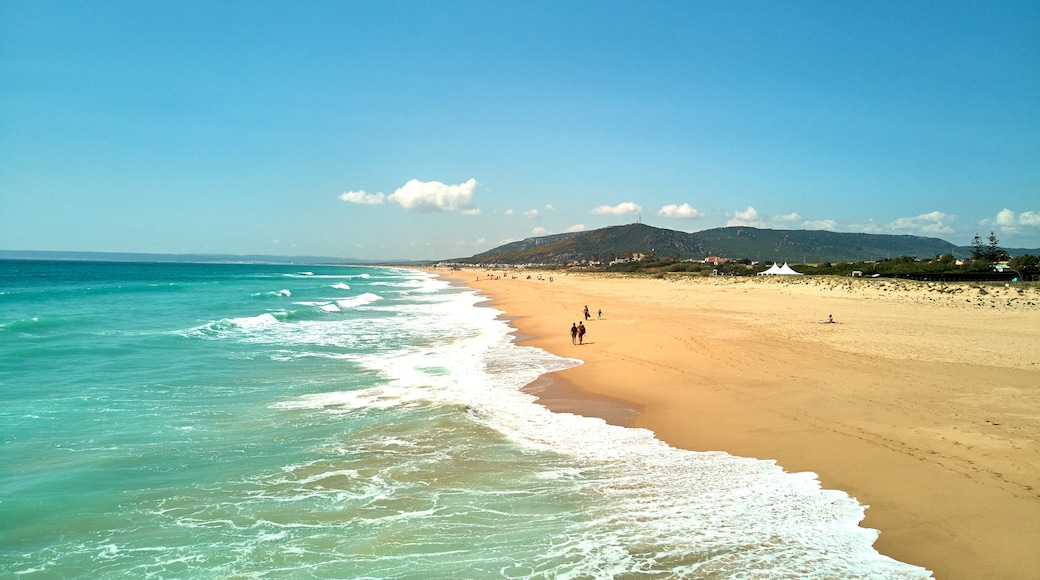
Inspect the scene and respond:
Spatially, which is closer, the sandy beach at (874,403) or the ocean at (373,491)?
the ocean at (373,491)

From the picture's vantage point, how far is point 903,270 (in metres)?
55.4

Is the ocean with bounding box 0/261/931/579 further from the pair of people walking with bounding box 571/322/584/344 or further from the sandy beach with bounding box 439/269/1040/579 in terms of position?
the pair of people walking with bounding box 571/322/584/344

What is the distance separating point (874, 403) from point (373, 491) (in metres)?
10.1

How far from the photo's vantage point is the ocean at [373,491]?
580 centimetres

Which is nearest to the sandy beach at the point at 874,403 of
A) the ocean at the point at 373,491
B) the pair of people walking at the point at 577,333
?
the pair of people walking at the point at 577,333

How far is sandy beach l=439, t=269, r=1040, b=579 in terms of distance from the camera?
6.27 metres

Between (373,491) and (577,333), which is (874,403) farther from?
(577,333)

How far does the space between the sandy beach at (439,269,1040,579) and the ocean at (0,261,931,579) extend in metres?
0.73

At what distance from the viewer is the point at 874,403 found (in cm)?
1112

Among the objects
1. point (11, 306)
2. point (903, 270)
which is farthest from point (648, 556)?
point (903, 270)

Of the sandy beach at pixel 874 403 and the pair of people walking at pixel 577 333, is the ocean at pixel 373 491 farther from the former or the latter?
the pair of people walking at pixel 577 333

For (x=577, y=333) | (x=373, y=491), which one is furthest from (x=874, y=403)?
(x=577, y=333)

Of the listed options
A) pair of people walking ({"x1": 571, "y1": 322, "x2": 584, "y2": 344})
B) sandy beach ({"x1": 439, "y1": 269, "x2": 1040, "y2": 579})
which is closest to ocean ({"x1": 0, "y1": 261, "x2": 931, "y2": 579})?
sandy beach ({"x1": 439, "y1": 269, "x2": 1040, "y2": 579})

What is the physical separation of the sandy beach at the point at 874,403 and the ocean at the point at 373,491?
731 mm
